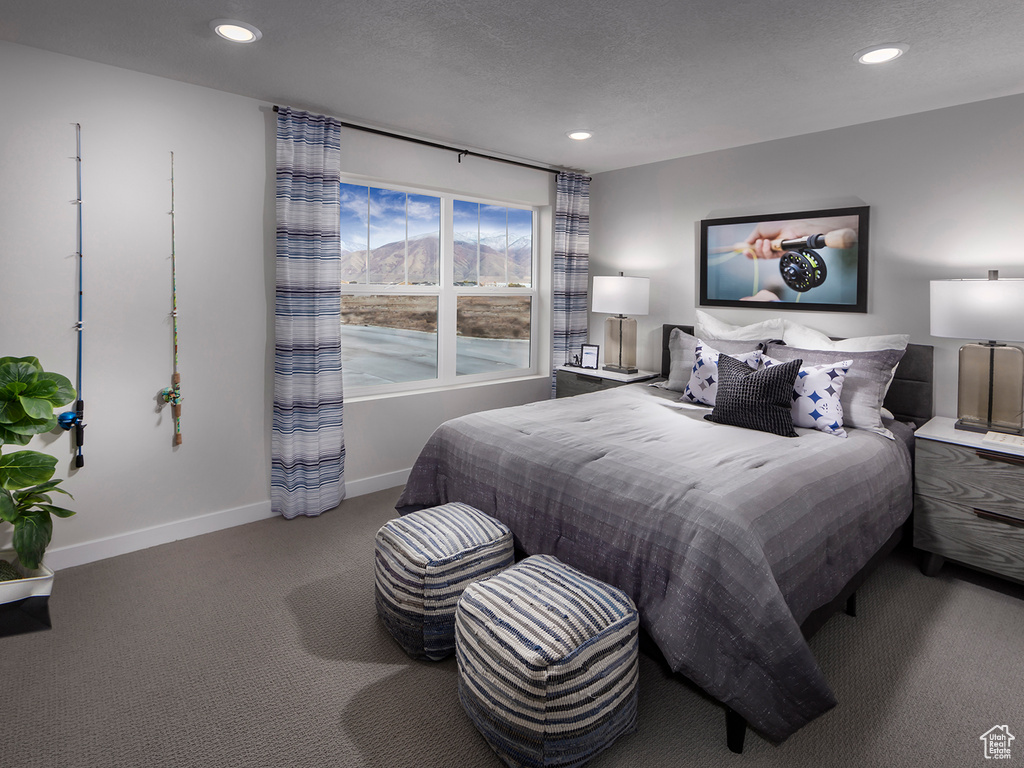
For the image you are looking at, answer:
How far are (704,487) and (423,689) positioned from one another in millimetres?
1209

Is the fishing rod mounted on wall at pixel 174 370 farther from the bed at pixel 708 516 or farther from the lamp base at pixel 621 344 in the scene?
the lamp base at pixel 621 344

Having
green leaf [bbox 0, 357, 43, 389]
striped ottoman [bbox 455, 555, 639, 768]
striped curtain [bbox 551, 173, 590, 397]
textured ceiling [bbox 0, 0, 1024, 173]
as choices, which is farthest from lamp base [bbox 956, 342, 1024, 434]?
green leaf [bbox 0, 357, 43, 389]

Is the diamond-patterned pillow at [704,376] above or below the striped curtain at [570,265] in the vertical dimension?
below

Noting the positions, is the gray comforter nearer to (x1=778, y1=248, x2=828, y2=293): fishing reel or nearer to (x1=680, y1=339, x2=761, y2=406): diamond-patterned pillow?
(x1=680, y1=339, x2=761, y2=406): diamond-patterned pillow

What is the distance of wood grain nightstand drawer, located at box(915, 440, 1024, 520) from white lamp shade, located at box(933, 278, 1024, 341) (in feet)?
1.77

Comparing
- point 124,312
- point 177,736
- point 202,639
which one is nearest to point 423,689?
point 177,736

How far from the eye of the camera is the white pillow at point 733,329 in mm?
3781

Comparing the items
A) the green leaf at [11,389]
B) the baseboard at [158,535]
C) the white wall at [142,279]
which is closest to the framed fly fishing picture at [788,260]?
the white wall at [142,279]

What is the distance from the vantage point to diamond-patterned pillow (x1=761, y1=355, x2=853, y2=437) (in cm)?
286

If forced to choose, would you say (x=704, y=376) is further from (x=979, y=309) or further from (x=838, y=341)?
(x=979, y=309)

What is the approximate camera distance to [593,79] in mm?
2875

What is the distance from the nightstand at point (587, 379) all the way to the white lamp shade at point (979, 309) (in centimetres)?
199

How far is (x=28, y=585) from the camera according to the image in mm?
2475

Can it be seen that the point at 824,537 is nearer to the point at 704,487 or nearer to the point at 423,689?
the point at 704,487
